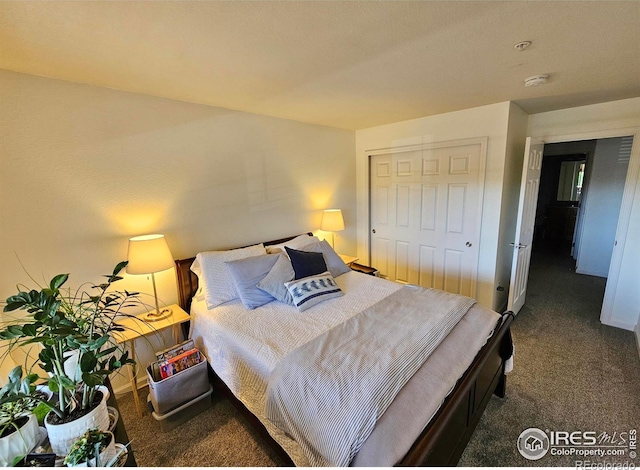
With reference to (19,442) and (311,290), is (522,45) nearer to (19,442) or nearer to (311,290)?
(311,290)

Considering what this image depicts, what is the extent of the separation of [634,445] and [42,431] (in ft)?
9.70

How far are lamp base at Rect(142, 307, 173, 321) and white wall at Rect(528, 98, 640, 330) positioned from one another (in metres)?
4.20

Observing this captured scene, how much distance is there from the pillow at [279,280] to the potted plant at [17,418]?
1419 millimetres

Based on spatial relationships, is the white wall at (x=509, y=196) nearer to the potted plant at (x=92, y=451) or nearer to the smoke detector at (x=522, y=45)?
the smoke detector at (x=522, y=45)

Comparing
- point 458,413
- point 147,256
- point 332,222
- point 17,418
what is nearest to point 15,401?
point 17,418

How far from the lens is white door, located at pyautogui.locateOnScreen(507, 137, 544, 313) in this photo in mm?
2688

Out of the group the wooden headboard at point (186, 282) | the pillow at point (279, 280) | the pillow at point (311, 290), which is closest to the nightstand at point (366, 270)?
the pillow at point (311, 290)

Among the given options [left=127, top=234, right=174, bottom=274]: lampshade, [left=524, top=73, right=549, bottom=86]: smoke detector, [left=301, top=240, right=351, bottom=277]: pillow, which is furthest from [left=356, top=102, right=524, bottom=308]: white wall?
[left=127, top=234, right=174, bottom=274]: lampshade

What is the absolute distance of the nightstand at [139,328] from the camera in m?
1.90

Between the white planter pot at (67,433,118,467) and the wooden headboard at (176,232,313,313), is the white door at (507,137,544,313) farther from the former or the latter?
the white planter pot at (67,433,118,467)

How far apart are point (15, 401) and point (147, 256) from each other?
1.18 meters

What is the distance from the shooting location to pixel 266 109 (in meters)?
2.63

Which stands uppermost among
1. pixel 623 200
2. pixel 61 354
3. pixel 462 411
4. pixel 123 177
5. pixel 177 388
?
pixel 123 177

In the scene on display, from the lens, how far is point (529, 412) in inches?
73.4
